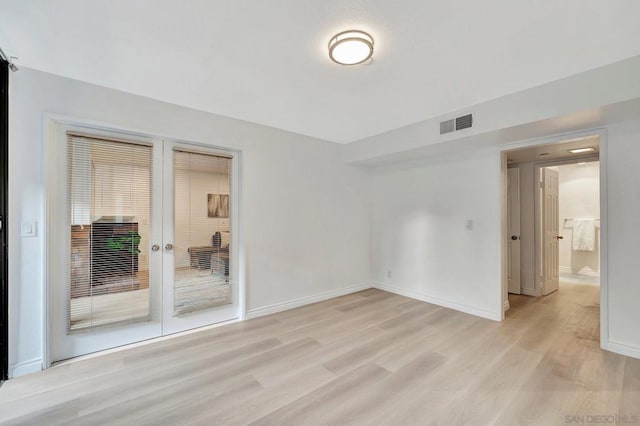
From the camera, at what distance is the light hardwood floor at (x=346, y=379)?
5.97 ft

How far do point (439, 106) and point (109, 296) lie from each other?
3961 mm

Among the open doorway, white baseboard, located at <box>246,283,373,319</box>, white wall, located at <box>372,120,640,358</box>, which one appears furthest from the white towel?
white baseboard, located at <box>246,283,373,319</box>

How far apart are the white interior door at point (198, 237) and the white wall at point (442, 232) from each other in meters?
2.63

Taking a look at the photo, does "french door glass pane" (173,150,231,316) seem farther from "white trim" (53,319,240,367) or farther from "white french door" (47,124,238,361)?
"white trim" (53,319,240,367)

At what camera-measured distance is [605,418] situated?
69.2 inches

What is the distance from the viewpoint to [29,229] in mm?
2252

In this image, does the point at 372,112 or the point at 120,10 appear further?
the point at 372,112

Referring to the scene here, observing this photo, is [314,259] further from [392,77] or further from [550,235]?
[550,235]

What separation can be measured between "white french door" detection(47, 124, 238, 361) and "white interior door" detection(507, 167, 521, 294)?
460 cm

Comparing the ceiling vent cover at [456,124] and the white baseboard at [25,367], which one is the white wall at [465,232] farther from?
the white baseboard at [25,367]

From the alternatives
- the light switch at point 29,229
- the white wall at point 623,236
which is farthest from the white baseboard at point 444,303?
the light switch at point 29,229

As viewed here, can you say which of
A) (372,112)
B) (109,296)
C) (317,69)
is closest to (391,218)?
(372,112)

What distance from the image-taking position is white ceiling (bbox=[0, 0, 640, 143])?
162 centimetres

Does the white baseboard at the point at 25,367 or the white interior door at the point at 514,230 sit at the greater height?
the white interior door at the point at 514,230
